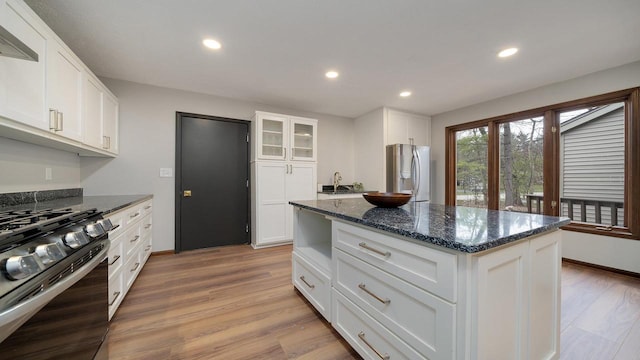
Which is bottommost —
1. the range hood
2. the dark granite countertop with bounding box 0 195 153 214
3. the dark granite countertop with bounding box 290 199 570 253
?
the dark granite countertop with bounding box 290 199 570 253

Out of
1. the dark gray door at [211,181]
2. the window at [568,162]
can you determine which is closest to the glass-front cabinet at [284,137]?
the dark gray door at [211,181]

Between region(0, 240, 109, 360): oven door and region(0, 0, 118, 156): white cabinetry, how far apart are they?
1039 millimetres

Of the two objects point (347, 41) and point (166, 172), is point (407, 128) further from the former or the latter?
point (166, 172)

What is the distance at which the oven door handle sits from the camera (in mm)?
596

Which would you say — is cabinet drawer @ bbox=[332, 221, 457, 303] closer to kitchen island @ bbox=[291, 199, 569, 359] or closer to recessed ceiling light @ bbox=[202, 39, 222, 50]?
kitchen island @ bbox=[291, 199, 569, 359]

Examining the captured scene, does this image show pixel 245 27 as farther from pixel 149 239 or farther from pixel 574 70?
pixel 574 70

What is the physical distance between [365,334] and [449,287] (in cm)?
66

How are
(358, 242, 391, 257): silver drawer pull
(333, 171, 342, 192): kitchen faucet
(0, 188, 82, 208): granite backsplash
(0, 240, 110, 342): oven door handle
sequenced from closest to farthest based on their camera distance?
(0, 240, 110, 342): oven door handle, (358, 242, 391, 257): silver drawer pull, (0, 188, 82, 208): granite backsplash, (333, 171, 342, 192): kitchen faucet

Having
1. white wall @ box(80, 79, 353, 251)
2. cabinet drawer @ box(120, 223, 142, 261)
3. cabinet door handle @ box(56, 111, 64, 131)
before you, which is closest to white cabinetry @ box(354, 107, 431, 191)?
white wall @ box(80, 79, 353, 251)

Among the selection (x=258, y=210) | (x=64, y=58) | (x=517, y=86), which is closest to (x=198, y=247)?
(x=258, y=210)

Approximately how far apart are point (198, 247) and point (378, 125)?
358cm

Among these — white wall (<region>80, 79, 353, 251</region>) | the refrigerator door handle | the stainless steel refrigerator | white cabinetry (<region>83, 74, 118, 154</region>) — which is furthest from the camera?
the refrigerator door handle

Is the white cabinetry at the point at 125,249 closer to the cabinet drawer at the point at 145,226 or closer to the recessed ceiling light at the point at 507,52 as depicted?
the cabinet drawer at the point at 145,226

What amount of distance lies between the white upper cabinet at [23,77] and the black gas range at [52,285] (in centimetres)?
78
